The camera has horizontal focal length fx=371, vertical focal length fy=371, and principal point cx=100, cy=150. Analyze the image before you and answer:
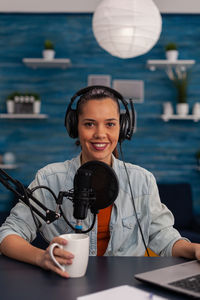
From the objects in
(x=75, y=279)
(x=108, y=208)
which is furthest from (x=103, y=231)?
(x=75, y=279)

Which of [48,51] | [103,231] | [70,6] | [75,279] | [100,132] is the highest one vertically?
[70,6]

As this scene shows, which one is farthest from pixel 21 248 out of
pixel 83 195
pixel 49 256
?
pixel 83 195

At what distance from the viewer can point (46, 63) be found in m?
3.76

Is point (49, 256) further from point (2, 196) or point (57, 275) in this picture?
point (2, 196)

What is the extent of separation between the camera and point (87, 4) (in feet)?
12.9

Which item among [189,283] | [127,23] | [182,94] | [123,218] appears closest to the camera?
[189,283]

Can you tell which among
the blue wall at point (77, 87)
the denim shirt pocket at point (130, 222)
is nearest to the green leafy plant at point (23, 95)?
the blue wall at point (77, 87)

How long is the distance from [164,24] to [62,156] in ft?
5.83

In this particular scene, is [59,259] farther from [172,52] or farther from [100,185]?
[172,52]

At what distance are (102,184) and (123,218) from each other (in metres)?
0.43

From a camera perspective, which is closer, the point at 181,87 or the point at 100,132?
the point at 100,132

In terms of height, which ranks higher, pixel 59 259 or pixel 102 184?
pixel 102 184

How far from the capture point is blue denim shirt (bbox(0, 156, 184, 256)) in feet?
4.33

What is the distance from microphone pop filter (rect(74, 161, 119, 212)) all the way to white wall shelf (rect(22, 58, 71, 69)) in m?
2.84
